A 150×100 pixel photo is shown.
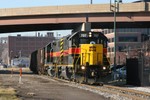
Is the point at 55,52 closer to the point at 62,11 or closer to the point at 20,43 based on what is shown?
the point at 62,11

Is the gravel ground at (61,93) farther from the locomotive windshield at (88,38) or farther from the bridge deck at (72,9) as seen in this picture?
the bridge deck at (72,9)

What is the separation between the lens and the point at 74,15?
58750 millimetres

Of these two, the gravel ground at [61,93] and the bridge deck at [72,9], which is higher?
the bridge deck at [72,9]

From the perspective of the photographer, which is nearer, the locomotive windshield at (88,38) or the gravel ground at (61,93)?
the gravel ground at (61,93)

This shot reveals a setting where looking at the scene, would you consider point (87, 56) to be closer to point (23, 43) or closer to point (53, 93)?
→ point (53, 93)

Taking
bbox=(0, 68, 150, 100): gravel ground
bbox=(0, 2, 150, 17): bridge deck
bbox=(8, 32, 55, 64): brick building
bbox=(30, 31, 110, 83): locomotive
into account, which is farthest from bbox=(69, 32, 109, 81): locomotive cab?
bbox=(8, 32, 55, 64): brick building

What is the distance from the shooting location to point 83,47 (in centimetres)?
2788

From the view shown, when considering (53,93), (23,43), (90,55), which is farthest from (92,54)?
(23,43)

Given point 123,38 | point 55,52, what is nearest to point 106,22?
point 55,52

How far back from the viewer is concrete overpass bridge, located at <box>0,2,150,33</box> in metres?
56.3

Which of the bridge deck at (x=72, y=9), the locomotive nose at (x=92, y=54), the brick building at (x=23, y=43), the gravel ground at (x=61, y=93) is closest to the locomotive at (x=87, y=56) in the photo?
the locomotive nose at (x=92, y=54)

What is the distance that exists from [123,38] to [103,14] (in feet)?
290

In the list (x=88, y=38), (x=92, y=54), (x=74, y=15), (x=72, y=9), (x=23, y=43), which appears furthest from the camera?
(x=23, y=43)

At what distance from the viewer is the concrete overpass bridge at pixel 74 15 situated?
5628 centimetres
